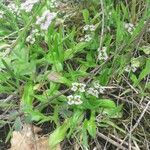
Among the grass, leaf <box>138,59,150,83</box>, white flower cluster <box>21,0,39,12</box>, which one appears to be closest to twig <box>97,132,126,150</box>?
the grass

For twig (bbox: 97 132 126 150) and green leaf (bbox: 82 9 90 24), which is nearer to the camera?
twig (bbox: 97 132 126 150)

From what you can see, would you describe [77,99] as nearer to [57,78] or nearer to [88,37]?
[57,78]

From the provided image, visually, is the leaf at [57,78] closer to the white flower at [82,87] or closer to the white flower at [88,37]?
the white flower at [82,87]

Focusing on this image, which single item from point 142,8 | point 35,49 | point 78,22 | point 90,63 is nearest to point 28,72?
point 35,49

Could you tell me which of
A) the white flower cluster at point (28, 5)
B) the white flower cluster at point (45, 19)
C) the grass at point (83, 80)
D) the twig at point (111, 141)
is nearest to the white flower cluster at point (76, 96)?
the grass at point (83, 80)

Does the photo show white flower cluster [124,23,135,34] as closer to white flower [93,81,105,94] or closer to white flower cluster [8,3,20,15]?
white flower [93,81,105,94]

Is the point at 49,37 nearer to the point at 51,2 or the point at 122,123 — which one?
the point at 51,2
